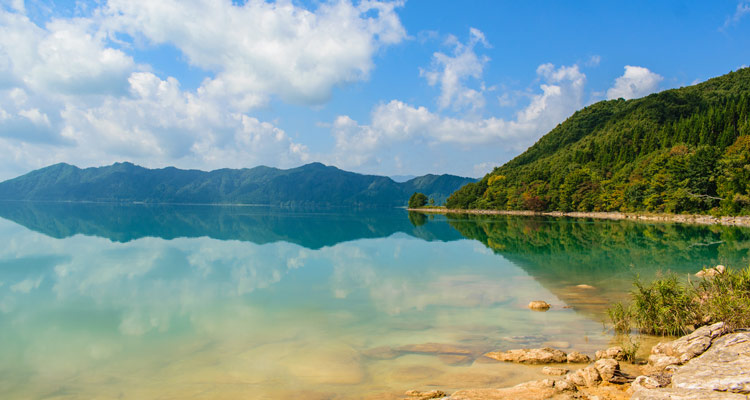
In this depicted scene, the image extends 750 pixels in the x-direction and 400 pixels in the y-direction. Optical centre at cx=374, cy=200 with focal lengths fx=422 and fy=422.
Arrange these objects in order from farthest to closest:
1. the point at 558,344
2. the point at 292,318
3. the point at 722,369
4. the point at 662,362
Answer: the point at 292,318 → the point at 558,344 → the point at 662,362 → the point at 722,369

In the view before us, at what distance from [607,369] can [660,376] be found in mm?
761

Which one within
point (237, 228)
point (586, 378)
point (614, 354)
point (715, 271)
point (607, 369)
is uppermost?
point (237, 228)

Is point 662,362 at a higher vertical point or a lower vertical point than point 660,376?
lower

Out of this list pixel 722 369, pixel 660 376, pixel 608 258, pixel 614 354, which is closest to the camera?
pixel 722 369

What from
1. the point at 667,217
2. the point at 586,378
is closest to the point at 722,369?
the point at 586,378

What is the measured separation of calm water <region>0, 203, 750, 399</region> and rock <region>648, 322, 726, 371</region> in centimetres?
156

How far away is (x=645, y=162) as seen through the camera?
75750mm

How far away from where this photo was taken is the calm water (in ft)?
26.2

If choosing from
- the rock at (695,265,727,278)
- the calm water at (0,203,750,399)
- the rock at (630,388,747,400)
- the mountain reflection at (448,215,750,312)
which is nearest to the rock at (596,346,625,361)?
the calm water at (0,203,750,399)

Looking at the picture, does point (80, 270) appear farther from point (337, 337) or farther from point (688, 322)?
point (688, 322)

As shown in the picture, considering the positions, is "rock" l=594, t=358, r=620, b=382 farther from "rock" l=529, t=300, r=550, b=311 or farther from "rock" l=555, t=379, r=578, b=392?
"rock" l=529, t=300, r=550, b=311

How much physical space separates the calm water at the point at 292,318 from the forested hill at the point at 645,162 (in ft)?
109

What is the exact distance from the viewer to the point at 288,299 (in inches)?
588

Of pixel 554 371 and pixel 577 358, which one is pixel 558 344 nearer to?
pixel 577 358
